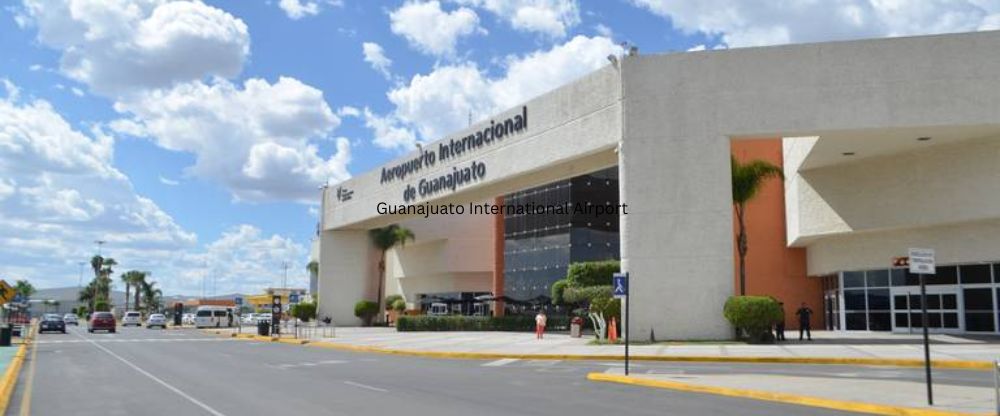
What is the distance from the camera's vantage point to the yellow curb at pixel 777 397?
11875 mm

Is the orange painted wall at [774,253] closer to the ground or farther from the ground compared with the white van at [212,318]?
farther from the ground

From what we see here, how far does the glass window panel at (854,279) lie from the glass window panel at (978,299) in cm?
467

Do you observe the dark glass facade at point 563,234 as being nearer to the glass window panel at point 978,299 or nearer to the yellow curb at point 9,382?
the glass window panel at point 978,299

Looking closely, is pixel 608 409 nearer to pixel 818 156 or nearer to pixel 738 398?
pixel 738 398

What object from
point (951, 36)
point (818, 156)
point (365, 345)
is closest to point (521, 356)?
point (365, 345)

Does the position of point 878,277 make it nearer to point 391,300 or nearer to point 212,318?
point 391,300

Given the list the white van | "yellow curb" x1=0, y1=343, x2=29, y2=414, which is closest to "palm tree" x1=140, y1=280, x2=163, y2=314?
the white van

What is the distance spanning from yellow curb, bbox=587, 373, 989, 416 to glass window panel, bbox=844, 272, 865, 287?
22239 mm

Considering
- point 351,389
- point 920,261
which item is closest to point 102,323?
point 351,389

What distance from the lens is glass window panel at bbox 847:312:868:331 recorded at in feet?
119

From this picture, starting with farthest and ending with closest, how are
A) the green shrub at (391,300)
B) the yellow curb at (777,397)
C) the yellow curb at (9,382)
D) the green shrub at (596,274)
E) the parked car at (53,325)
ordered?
the green shrub at (391,300) → the parked car at (53,325) → the green shrub at (596,274) → the yellow curb at (9,382) → the yellow curb at (777,397)

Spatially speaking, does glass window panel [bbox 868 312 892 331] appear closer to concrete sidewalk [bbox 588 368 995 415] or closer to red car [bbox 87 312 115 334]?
concrete sidewalk [bbox 588 368 995 415]

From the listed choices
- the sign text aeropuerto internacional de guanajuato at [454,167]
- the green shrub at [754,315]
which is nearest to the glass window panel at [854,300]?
the green shrub at [754,315]

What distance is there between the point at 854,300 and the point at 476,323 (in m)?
19.9
